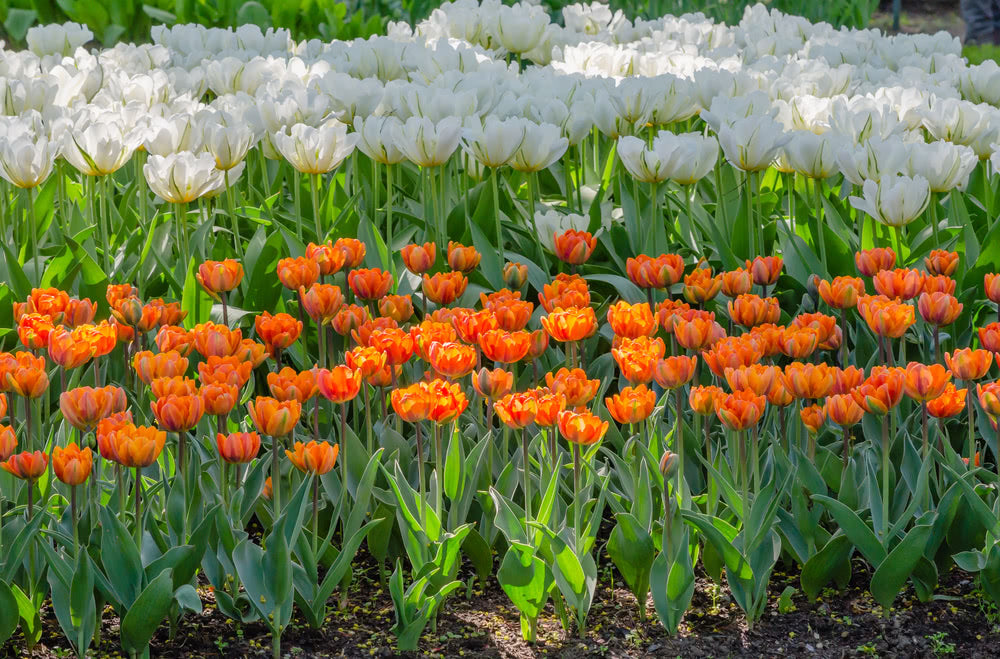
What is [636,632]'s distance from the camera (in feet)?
7.46

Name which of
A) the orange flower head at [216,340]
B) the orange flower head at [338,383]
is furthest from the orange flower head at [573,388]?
the orange flower head at [216,340]

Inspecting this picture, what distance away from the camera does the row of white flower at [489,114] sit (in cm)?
307

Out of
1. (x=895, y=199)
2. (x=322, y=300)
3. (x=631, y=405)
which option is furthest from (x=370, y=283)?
(x=895, y=199)

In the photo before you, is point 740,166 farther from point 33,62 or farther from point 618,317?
point 33,62

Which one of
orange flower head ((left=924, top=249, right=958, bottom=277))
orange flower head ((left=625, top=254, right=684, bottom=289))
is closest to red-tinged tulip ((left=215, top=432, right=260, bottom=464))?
orange flower head ((left=625, top=254, right=684, bottom=289))

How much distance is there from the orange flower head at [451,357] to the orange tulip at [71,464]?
65 centimetres

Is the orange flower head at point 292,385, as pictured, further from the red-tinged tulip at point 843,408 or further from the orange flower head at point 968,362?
the orange flower head at point 968,362

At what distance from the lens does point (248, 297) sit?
3.28 meters

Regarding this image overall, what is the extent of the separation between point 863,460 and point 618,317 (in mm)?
664

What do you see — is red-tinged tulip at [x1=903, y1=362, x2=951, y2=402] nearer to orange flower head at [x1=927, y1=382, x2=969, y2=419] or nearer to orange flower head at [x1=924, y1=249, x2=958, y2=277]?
orange flower head at [x1=927, y1=382, x2=969, y2=419]

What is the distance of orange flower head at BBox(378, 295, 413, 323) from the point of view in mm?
2686

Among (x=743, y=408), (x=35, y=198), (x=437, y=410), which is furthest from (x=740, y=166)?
(x=35, y=198)

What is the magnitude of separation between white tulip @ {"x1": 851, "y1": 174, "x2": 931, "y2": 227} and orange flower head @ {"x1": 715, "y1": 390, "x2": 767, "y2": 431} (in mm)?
949

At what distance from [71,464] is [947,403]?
5.39 feet
